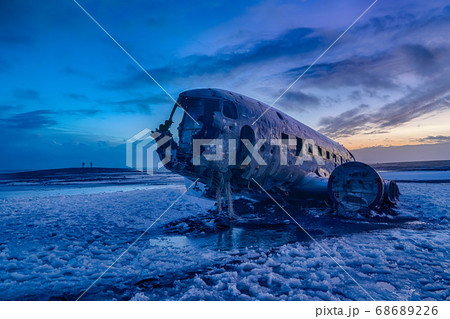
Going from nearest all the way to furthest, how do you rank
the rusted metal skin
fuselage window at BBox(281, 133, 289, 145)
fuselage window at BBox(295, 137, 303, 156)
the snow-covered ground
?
the snow-covered ground < the rusted metal skin < fuselage window at BBox(281, 133, 289, 145) < fuselage window at BBox(295, 137, 303, 156)

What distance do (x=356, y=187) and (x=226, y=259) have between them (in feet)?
20.2

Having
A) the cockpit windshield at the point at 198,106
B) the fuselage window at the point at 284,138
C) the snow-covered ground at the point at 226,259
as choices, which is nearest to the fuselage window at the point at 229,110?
the cockpit windshield at the point at 198,106

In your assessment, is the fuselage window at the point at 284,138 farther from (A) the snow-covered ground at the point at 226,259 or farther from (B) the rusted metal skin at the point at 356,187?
(A) the snow-covered ground at the point at 226,259

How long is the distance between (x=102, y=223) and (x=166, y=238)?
317 centimetres

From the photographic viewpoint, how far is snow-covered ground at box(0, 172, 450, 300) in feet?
10.8

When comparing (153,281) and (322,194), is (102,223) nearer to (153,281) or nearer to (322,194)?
(153,281)

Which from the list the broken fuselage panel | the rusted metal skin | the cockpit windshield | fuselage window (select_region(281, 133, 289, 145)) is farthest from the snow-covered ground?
the cockpit windshield

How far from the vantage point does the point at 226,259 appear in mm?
4605

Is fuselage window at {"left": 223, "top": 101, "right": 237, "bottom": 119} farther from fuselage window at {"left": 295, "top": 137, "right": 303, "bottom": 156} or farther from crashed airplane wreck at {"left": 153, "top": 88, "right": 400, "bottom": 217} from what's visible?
fuselage window at {"left": 295, "top": 137, "right": 303, "bottom": 156}

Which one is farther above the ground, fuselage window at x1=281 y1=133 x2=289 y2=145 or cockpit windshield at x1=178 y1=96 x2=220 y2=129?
cockpit windshield at x1=178 y1=96 x2=220 y2=129

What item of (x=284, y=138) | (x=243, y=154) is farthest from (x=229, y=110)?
(x=284, y=138)

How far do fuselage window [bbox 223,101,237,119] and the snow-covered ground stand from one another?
3.59 metres

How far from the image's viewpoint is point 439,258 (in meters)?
4.43

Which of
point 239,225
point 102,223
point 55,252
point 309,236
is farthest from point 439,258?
point 102,223
